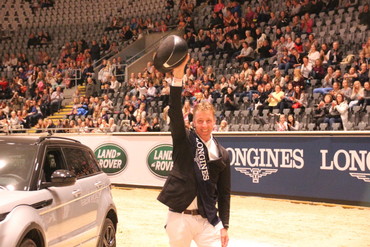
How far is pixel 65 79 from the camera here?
28.5m

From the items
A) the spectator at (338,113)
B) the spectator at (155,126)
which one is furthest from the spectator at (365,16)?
the spectator at (155,126)

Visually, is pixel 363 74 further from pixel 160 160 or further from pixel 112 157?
pixel 112 157

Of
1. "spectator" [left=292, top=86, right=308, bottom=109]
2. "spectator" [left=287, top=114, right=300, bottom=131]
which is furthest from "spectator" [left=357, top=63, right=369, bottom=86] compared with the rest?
"spectator" [left=287, top=114, right=300, bottom=131]

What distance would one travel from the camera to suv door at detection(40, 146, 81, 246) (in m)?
5.39

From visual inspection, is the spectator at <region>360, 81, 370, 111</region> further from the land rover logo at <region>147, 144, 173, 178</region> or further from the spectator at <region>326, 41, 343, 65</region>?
the land rover logo at <region>147, 144, 173, 178</region>

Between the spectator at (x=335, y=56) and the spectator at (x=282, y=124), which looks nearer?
the spectator at (x=282, y=124)

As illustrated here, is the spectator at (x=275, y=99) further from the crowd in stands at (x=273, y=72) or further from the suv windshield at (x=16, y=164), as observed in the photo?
the suv windshield at (x=16, y=164)

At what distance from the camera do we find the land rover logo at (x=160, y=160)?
15.8 m

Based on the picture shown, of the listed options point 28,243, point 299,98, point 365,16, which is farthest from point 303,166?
point 28,243

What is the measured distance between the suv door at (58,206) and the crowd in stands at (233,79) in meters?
9.53

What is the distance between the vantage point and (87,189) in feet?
21.4

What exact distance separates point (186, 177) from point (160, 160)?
11.7 metres

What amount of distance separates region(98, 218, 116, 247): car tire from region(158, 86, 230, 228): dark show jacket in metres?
2.77

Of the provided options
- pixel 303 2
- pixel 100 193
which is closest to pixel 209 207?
pixel 100 193
